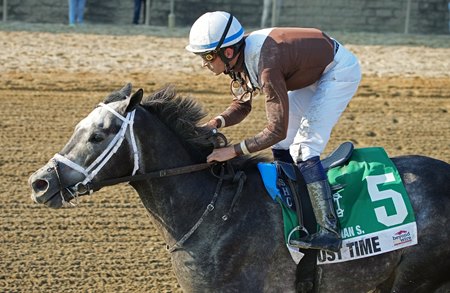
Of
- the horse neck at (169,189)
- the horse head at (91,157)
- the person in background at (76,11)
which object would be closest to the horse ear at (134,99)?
the horse head at (91,157)

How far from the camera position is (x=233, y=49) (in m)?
6.18

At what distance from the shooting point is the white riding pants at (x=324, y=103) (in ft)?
20.9

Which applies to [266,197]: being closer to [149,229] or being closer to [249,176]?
[249,176]

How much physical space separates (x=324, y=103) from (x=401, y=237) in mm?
1008

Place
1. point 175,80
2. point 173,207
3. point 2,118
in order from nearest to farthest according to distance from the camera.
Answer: point 173,207 → point 2,118 → point 175,80

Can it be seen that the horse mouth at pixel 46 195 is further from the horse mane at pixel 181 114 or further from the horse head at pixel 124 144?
the horse mane at pixel 181 114

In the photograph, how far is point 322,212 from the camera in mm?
6184

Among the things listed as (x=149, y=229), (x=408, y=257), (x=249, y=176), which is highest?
(x=249, y=176)

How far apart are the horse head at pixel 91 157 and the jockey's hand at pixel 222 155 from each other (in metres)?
0.50

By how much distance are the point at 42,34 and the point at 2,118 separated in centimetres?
585

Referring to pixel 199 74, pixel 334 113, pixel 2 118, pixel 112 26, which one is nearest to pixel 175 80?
pixel 199 74

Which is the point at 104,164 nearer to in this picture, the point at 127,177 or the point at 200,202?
the point at 127,177

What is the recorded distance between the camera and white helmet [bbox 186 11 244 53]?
20.0 ft

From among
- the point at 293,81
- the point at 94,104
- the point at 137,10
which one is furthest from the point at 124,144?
the point at 137,10
